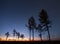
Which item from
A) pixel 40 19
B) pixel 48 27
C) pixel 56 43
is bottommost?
pixel 56 43

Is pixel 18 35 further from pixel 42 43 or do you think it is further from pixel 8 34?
pixel 42 43

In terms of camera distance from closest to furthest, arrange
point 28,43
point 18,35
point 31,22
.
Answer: point 28,43
point 31,22
point 18,35

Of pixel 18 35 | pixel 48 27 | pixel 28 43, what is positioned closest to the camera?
pixel 48 27

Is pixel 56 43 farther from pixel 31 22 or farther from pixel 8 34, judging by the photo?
pixel 8 34

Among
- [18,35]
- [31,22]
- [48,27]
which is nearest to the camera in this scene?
[48,27]

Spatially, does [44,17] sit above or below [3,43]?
above

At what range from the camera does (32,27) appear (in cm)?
4084

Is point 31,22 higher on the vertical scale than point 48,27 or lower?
higher

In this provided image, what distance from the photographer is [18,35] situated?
69375 mm

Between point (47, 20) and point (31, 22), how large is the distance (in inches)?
394

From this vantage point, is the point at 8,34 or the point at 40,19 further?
the point at 8,34

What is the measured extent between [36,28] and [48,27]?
1130 centimetres

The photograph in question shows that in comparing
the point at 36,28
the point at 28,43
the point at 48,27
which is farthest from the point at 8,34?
the point at 48,27

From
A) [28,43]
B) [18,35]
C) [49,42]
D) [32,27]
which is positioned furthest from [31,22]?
[18,35]
